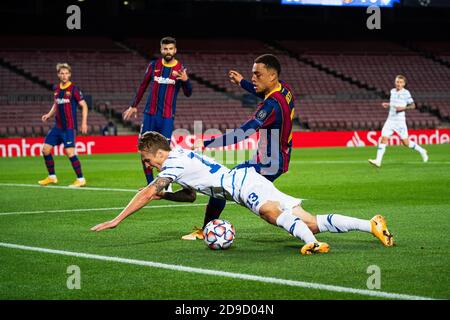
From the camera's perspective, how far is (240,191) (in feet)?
27.0

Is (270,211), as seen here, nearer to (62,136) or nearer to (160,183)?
(160,183)

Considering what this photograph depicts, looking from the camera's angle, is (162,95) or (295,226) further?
(162,95)

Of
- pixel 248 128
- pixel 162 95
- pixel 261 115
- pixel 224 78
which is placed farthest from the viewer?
pixel 224 78

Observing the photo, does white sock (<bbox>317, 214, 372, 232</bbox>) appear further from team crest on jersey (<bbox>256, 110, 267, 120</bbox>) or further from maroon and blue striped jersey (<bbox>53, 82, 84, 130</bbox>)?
maroon and blue striped jersey (<bbox>53, 82, 84, 130</bbox>)

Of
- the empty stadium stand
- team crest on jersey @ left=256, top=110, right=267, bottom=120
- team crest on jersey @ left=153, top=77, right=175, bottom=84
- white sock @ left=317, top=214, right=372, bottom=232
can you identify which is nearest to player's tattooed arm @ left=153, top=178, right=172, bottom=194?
team crest on jersey @ left=256, top=110, right=267, bottom=120

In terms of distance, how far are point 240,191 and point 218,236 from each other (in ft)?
1.91

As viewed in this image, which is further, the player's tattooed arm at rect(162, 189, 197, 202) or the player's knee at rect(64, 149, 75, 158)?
the player's knee at rect(64, 149, 75, 158)

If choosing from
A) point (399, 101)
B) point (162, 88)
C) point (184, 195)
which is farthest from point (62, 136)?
point (399, 101)

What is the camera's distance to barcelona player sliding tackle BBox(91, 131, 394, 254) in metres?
8.10

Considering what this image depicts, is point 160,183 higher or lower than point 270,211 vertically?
higher

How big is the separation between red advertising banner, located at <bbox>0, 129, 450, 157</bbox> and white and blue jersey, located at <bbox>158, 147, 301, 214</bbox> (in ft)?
74.3

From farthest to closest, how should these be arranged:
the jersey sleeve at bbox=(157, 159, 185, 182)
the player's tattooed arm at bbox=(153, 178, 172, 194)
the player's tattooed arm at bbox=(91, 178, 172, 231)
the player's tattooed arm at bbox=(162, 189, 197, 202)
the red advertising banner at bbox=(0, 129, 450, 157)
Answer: the red advertising banner at bbox=(0, 129, 450, 157), the player's tattooed arm at bbox=(162, 189, 197, 202), the jersey sleeve at bbox=(157, 159, 185, 182), the player's tattooed arm at bbox=(153, 178, 172, 194), the player's tattooed arm at bbox=(91, 178, 172, 231)

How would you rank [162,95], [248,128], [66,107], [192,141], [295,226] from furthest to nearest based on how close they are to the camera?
[192,141] < [66,107] < [162,95] < [248,128] < [295,226]

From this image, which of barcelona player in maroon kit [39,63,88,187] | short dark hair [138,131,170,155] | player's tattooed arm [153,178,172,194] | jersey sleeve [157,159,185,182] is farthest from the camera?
barcelona player in maroon kit [39,63,88,187]
